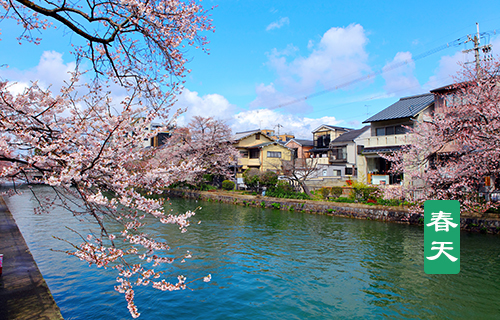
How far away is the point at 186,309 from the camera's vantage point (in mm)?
6551

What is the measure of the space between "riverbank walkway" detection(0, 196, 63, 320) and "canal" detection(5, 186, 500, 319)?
84cm

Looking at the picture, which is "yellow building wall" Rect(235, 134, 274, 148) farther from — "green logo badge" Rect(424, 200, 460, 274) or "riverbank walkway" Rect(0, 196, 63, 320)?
"green logo badge" Rect(424, 200, 460, 274)

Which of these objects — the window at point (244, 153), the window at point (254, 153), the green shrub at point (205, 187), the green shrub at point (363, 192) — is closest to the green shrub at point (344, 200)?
the green shrub at point (363, 192)

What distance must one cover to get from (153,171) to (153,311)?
3.71 m

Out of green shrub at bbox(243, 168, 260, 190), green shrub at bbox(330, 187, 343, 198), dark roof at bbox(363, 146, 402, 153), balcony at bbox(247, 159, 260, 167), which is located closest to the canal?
green shrub at bbox(330, 187, 343, 198)

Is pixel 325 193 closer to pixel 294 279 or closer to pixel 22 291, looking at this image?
pixel 294 279

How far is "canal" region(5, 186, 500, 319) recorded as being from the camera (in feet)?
21.5

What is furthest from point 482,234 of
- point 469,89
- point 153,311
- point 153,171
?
point 153,171

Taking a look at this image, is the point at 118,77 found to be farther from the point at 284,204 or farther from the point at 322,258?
the point at 284,204

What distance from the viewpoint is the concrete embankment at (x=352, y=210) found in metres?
14.3

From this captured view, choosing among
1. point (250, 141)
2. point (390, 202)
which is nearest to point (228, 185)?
point (250, 141)

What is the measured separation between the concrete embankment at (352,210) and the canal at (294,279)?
81 centimetres

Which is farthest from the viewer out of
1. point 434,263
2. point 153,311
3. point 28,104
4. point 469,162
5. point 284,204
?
point 284,204

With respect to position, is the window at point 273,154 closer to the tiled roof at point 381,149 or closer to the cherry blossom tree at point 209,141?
the cherry blossom tree at point 209,141
